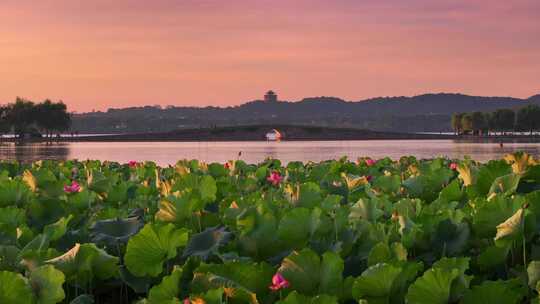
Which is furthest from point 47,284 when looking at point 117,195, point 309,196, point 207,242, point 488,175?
point 117,195

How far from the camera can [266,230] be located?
11.8 feet

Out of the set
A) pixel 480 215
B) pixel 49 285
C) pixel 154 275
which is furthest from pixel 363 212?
pixel 49 285

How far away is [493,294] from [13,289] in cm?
182

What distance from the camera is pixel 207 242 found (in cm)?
364

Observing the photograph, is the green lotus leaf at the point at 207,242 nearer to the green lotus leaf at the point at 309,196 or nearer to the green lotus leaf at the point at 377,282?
the green lotus leaf at the point at 377,282

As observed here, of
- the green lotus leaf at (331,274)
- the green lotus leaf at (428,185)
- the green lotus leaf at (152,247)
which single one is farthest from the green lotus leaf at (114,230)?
the green lotus leaf at (428,185)

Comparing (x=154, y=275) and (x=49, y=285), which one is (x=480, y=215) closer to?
(x=154, y=275)

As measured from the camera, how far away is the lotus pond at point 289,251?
2.76m

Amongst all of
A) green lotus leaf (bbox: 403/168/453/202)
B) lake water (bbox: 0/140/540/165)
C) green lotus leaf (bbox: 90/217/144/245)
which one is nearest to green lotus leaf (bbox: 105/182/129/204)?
green lotus leaf (bbox: 90/217/144/245)

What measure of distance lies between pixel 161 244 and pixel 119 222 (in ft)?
2.60

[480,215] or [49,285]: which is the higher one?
[480,215]

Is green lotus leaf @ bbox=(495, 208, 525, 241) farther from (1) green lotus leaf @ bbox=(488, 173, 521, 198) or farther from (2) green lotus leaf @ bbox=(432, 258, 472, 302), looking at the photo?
(1) green lotus leaf @ bbox=(488, 173, 521, 198)

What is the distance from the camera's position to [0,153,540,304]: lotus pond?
276 centimetres

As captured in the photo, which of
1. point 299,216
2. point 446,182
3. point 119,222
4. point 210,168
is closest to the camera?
point 299,216
